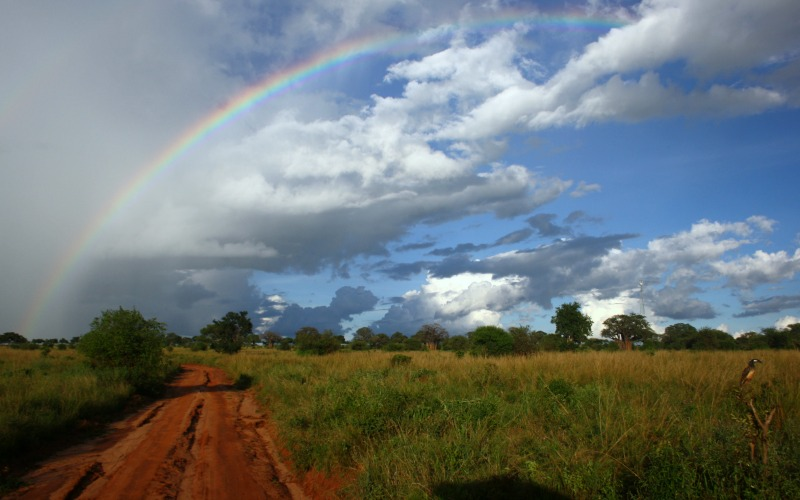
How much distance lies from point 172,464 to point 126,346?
15483 mm

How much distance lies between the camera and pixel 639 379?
1013cm

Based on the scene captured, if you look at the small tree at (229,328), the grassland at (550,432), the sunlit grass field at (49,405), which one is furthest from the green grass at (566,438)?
the small tree at (229,328)

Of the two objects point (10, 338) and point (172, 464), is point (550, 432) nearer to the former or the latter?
point (172, 464)

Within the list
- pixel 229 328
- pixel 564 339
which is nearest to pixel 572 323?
pixel 564 339

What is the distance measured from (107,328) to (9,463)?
587 inches

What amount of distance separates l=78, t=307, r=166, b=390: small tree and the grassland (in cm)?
850

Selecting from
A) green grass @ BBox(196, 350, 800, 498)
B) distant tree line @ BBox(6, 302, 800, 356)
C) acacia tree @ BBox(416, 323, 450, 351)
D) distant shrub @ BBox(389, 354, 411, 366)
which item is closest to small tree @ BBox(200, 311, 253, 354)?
distant tree line @ BBox(6, 302, 800, 356)

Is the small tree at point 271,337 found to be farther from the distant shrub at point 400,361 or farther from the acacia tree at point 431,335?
the distant shrub at point 400,361

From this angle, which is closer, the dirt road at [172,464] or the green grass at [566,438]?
the green grass at [566,438]

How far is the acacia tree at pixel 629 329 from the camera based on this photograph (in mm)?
50312

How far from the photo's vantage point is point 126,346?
21172 millimetres

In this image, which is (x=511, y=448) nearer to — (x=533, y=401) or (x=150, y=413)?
(x=533, y=401)

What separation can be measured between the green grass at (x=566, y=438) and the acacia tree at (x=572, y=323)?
33.5 metres

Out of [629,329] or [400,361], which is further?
[629,329]
